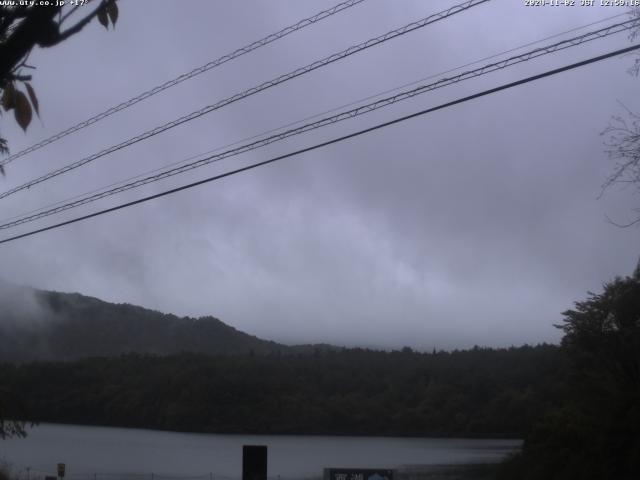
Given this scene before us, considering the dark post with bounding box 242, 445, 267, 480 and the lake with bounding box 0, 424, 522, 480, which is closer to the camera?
the dark post with bounding box 242, 445, 267, 480

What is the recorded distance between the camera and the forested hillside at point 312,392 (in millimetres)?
65688

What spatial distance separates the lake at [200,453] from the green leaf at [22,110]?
35.9 metres

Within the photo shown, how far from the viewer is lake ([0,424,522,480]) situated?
45688 mm

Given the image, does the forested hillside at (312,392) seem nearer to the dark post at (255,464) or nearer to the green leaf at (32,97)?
the dark post at (255,464)

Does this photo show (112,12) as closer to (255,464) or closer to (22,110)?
(22,110)

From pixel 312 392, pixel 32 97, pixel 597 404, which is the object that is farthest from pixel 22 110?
pixel 312 392

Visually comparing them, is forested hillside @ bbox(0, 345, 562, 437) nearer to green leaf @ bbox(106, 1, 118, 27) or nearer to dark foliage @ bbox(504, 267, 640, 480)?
dark foliage @ bbox(504, 267, 640, 480)

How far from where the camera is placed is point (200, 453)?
187 feet

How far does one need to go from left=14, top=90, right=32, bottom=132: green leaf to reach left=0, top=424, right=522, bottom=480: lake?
35.9 meters

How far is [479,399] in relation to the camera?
6650cm

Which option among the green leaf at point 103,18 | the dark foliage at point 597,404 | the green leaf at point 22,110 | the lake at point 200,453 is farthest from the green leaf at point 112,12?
the lake at point 200,453

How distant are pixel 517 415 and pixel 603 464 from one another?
128ft

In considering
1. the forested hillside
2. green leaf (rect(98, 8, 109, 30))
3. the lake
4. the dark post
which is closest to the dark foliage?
the dark post

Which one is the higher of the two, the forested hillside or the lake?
the forested hillside
